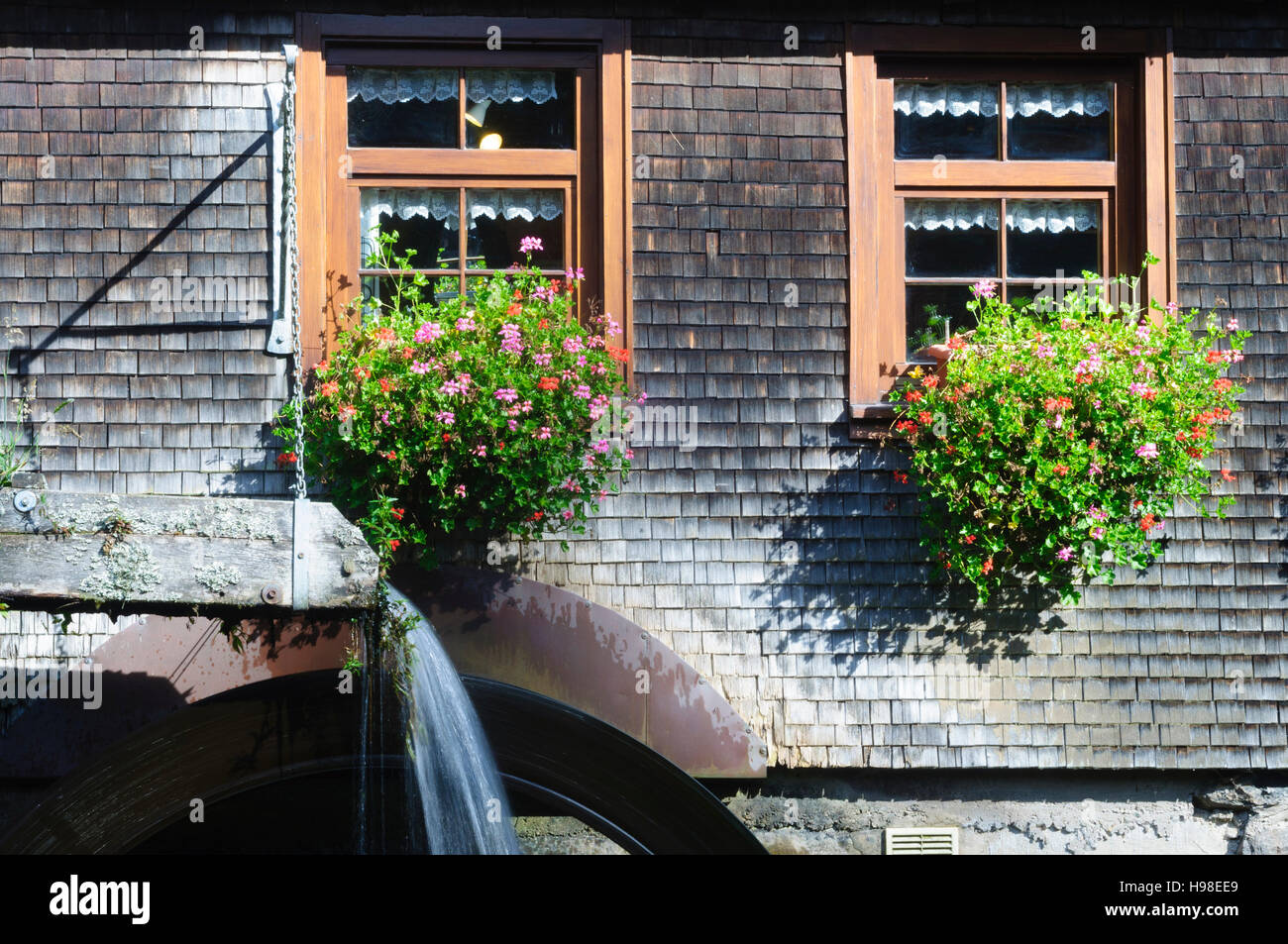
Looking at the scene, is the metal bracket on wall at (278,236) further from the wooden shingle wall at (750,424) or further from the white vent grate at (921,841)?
the white vent grate at (921,841)

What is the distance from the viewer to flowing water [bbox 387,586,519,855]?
157 inches

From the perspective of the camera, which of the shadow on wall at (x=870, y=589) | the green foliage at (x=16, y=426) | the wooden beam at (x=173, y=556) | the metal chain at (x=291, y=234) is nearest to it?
the wooden beam at (x=173, y=556)

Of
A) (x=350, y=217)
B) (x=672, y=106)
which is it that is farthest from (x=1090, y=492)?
(x=350, y=217)

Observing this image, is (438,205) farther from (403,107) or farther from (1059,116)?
(1059,116)

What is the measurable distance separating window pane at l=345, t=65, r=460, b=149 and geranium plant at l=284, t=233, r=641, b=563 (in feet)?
2.77

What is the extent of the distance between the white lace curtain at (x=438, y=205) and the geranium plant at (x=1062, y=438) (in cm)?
188

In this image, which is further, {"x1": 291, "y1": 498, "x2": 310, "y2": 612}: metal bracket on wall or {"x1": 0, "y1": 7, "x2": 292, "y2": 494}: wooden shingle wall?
{"x1": 0, "y1": 7, "x2": 292, "y2": 494}: wooden shingle wall

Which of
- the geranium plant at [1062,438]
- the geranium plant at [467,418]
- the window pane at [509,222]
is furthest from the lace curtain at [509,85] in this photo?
the geranium plant at [1062,438]

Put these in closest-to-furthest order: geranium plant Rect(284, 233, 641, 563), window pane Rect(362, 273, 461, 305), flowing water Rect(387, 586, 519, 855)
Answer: flowing water Rect(387, 586, 519, 855), geranium plant Rect(284, 233, 641, 563), window pane Rect(362, 273, 461, 305)

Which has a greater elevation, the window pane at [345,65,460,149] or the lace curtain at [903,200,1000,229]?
the window pane at [345,65,460,149]

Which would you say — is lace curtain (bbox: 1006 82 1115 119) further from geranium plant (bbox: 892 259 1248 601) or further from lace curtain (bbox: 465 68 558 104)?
lace curtain (bbox: 465 68 558 104)

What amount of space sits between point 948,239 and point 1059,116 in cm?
78

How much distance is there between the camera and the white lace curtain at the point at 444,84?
5086mm

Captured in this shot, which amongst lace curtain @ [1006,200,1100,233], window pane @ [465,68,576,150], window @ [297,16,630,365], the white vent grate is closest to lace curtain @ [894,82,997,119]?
lace curtain @ [1006,200,1100,233]
